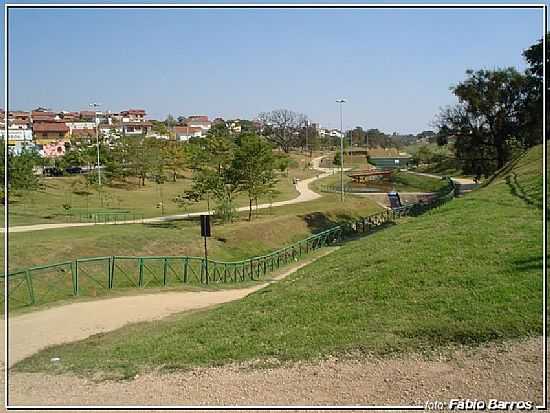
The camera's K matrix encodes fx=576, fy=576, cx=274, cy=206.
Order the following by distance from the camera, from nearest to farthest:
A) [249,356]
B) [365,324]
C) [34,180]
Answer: [249,356]
[365,324]
[34,180]

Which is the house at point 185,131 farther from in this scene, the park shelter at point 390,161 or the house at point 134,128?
the park shelter at point 390,161

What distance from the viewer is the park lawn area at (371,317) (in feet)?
19.6

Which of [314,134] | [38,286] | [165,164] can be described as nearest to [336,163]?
[314,134]

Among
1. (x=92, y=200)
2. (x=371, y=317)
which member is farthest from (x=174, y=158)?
(x=371, y=317)

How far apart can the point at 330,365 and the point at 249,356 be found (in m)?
0.92

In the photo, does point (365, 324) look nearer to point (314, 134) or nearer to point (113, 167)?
point (113, 167)

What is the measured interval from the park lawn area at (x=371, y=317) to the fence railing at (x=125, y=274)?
3691 mm

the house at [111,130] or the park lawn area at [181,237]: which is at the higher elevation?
the house at [111,130]

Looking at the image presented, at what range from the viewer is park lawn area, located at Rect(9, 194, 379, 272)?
60.3 feet

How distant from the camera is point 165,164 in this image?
4844cm

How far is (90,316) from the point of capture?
11.0 metres

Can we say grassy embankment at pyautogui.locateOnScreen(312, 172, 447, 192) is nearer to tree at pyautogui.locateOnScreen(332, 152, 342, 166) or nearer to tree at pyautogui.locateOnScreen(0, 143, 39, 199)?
tree at pyautogui.locateOnScreen(332, 152, 342, 166)

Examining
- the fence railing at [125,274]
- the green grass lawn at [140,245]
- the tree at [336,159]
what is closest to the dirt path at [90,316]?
the green grass lawn at [140,245]

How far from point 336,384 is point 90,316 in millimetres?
7101
